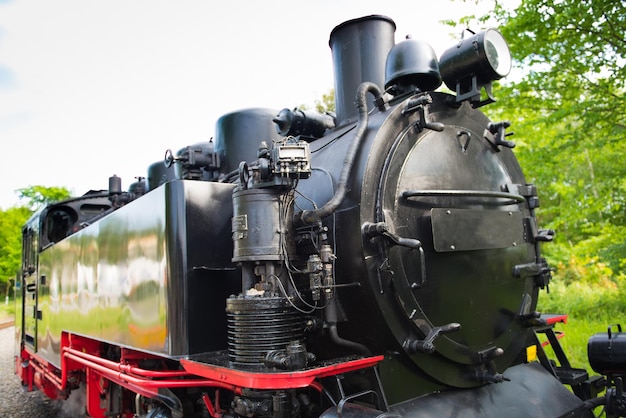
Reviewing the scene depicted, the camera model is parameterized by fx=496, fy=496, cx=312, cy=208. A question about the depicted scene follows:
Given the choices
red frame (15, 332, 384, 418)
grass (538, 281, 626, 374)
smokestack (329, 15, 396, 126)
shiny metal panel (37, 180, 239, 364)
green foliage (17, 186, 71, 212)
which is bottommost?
grass (538, 281, 626, 374)

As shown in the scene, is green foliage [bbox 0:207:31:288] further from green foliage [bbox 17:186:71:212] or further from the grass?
the grass

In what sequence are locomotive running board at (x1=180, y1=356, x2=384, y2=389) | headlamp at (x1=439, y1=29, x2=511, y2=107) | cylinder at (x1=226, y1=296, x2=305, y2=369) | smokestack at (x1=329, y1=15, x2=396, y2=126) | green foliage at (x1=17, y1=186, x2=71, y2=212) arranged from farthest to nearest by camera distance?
green foliage at (x1=17, y1=186, x2=71, y2=212) → smokestack at (x1=329, y1=15, x2=396, y2=126) → headlamp at (x1=439, y1=29, x2=511, y2=107) → cylinder at (x1=226, y1=296, x2=305, y2=369) → locomotive running board at (x1=180, y1=356, x2=384, y2=389)

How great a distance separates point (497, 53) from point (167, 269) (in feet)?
7.99

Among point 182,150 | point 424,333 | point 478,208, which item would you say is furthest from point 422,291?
point 182,150

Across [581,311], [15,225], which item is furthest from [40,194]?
[581,311]

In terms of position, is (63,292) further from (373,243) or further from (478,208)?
(478,208)

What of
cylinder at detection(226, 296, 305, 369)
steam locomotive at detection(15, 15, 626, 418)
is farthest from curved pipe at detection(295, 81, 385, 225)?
cylinder at detection(226, 296, 305, 369)

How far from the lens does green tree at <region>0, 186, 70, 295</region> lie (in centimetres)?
3080

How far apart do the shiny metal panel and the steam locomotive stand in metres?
0.01

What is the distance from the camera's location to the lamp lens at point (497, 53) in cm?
310

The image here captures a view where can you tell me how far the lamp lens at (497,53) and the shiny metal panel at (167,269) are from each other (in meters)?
1.83

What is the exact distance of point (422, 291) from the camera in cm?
277

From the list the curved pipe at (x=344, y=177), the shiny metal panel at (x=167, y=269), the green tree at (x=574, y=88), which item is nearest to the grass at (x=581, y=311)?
the green tree at (x=574, y=88)

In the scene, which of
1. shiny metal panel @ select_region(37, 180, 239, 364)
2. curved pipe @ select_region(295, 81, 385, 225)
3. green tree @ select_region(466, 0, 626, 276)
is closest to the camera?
curved pipe @ select_region(295, 81, 385, 225)
